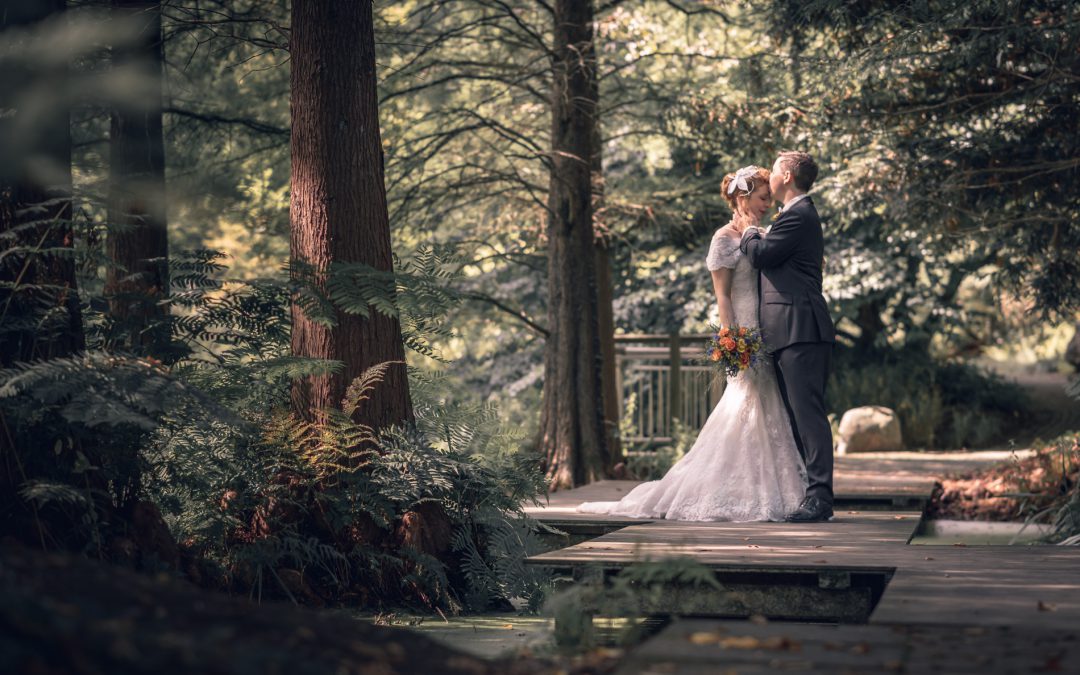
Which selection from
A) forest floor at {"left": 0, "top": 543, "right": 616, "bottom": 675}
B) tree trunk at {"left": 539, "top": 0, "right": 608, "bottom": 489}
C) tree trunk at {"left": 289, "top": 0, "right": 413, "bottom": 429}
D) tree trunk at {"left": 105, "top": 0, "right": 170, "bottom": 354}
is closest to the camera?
forest floor at {"left": 0, "top": 543, "right": 616, "bottom": 675}

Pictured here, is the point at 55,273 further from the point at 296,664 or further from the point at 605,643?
the point at 296,664

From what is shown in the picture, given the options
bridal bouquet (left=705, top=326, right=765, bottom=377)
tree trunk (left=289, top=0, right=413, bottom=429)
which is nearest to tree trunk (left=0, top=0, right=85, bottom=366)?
tree trunk (left=289, top=0, right=413, bottom=429)

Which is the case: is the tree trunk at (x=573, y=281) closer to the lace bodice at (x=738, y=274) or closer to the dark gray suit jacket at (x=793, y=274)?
the lace bodice at (x=738, y=274)

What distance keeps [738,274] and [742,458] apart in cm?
130

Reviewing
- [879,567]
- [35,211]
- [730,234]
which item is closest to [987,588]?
[879,567]

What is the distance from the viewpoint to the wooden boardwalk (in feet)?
13.9

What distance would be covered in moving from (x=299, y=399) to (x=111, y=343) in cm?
116

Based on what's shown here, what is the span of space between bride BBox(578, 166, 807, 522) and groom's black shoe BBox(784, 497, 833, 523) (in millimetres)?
63

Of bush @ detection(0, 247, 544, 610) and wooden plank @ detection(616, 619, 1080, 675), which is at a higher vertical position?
bush @ detection(0, 247, 544, 610)

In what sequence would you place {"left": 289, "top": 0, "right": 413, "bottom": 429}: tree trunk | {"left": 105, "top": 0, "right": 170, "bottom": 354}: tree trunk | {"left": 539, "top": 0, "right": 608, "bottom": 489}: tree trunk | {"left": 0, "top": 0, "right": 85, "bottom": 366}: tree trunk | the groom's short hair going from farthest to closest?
{"left": 539, "top": 0, "right": 608, "bottom": 489}: tree trunk, {"left": 105, "top": 0, "right": 170, "bottom": 354}: tree trunk, the groom's short hair, {"left": 289, "top": 0, "right": 413, "bottom": 429}: tree trunk, {"left": 0, "top": 0, "right": 85, "bottom": 366}: tree trunk

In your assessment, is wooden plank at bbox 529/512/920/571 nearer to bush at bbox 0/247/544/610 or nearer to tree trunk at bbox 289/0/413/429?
bush at bbox 0/247/544/610

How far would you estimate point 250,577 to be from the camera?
6.96 m

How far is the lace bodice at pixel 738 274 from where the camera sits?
8.55 meters

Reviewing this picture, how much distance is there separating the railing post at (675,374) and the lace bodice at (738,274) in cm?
829
